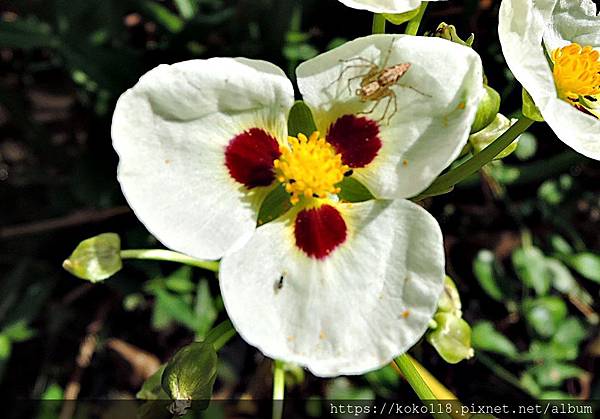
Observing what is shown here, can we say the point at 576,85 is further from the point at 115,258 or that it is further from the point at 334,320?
the point at 115,258

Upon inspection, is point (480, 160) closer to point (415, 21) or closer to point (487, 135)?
point (487, 135)

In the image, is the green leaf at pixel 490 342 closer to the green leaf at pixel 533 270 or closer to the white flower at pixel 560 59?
the green leaf at pixel 533 270

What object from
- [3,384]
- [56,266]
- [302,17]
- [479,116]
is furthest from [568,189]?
[3,384]

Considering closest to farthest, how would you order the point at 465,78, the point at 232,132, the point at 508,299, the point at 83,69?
the point at 465,78, the point at 232,132, the point at 83,69, the point at 508,299

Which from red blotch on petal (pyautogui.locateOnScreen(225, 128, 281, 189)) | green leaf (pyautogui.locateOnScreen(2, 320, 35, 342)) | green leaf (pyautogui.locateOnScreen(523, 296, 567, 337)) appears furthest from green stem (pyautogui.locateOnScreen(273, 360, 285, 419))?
green leaf (pyautogui.locateOnScreen(2, 320, 35, 342))

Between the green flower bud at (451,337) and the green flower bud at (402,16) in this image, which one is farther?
the green flower bud at (451,337)

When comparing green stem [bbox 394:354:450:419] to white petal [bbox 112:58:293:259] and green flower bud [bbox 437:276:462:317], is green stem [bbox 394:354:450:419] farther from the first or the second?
white petal [bbox 112:58:293:259]

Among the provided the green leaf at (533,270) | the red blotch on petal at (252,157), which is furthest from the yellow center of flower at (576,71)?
the green leaf at (533,270)
